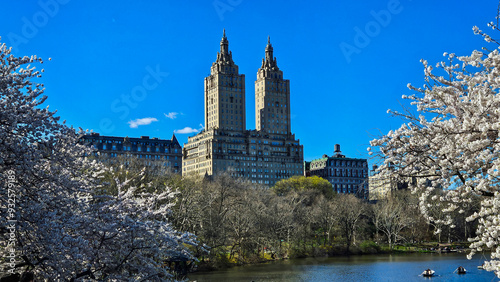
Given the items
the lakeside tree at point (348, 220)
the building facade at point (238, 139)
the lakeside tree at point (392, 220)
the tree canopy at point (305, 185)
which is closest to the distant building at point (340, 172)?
the building facade at point (238, 139)

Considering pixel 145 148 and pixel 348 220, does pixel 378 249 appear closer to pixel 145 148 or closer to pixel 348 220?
pixel 348 220

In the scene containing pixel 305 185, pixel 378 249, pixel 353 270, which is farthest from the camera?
pixel 305 185

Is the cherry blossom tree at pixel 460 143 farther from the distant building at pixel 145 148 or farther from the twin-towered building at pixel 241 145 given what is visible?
the twin-towered building at pixel 241 145

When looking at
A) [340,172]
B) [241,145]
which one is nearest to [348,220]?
[241,145]

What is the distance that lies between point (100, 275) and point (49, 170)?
328cm

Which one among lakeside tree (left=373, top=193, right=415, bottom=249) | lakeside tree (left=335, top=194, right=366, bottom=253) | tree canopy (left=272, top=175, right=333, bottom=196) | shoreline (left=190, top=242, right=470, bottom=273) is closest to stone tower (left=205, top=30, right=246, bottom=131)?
tree canopy (left=272, top=175, right=333, bottom=196)

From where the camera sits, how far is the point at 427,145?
461 inches

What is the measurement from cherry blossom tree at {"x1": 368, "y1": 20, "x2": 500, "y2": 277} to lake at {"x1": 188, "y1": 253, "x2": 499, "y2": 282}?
121ft

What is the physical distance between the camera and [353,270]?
55.2m

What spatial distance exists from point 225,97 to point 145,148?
4670 centimetres

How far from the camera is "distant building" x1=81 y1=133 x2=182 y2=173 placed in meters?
144

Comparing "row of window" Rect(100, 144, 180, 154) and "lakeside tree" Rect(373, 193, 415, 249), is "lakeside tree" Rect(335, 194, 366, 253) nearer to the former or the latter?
"lakeside tree" Rect(373, 193, 415, 249)

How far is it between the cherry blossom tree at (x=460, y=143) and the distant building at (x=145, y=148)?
132490mm

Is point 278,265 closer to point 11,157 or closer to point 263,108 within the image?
point 11,157
